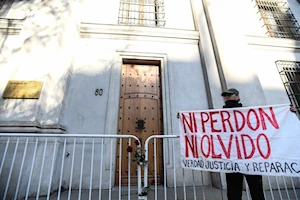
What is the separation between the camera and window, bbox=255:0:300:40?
6203 millimetres

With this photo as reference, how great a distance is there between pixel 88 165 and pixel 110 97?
182 cm

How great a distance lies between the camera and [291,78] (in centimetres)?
522

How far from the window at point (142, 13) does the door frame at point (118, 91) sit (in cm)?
153

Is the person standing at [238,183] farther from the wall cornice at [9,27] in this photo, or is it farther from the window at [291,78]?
the wall cornice at [9,27]

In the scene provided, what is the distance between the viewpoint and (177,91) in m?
4.59

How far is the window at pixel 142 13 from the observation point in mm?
5625

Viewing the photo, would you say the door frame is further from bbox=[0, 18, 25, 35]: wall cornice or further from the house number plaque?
bbox=[0, 18, 25, 35]: wall cornice

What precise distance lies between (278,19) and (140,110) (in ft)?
23.7

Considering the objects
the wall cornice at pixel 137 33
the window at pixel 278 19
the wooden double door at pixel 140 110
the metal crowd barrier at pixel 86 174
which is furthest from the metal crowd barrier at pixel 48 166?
the window at pixel 278 19

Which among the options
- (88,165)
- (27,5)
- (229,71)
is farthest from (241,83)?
(27,5)

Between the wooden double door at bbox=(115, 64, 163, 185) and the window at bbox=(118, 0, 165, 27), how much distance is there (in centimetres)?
185

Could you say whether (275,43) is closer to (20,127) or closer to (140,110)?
(140,110)

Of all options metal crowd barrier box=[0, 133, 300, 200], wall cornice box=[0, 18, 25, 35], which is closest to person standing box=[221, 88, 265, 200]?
metal crowd barrier box=[0, 133, 300, 200]

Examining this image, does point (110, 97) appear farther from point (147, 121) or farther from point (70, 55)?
point (70, 55)
